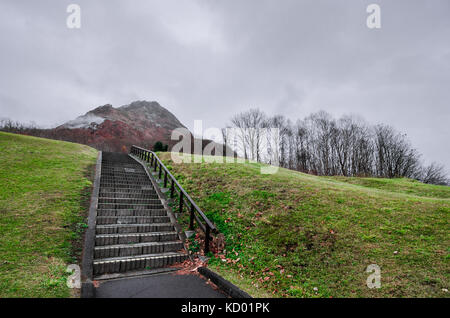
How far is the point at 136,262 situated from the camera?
505cm

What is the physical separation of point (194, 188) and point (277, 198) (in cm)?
400

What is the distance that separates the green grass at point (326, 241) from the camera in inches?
164

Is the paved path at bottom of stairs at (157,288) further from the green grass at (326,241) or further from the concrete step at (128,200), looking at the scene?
the concrete step at (128,200)

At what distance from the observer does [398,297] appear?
366cm

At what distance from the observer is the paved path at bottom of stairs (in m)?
3.97

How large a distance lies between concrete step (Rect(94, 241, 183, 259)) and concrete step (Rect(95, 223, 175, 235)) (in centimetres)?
73

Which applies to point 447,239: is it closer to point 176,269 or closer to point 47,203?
point 176,269

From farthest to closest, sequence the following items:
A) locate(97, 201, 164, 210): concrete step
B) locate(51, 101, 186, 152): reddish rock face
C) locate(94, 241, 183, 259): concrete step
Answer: locate(51, 101, 186, 152): reddish rock face, locate(97, 201, 164, 210): concrete step, locate(94, 241, 183, 259): concrete step

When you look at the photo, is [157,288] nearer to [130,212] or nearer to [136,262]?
[136,262]

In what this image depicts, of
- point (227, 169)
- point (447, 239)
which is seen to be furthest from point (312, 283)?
point (227, 169)

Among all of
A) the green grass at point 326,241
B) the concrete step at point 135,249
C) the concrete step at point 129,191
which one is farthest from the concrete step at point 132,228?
the concrete step at point 129,191

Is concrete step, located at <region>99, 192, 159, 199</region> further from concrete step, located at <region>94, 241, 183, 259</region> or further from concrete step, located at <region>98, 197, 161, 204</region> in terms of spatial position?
concrete step, located at <region>94, 241, 183, 259</region>

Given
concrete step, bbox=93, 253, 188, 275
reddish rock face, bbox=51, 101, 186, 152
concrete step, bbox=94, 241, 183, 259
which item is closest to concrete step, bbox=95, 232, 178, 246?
concrete step, bbox=94, 241, 183, 259

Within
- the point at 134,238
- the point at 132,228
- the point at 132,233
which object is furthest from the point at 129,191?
the point at 134,238
